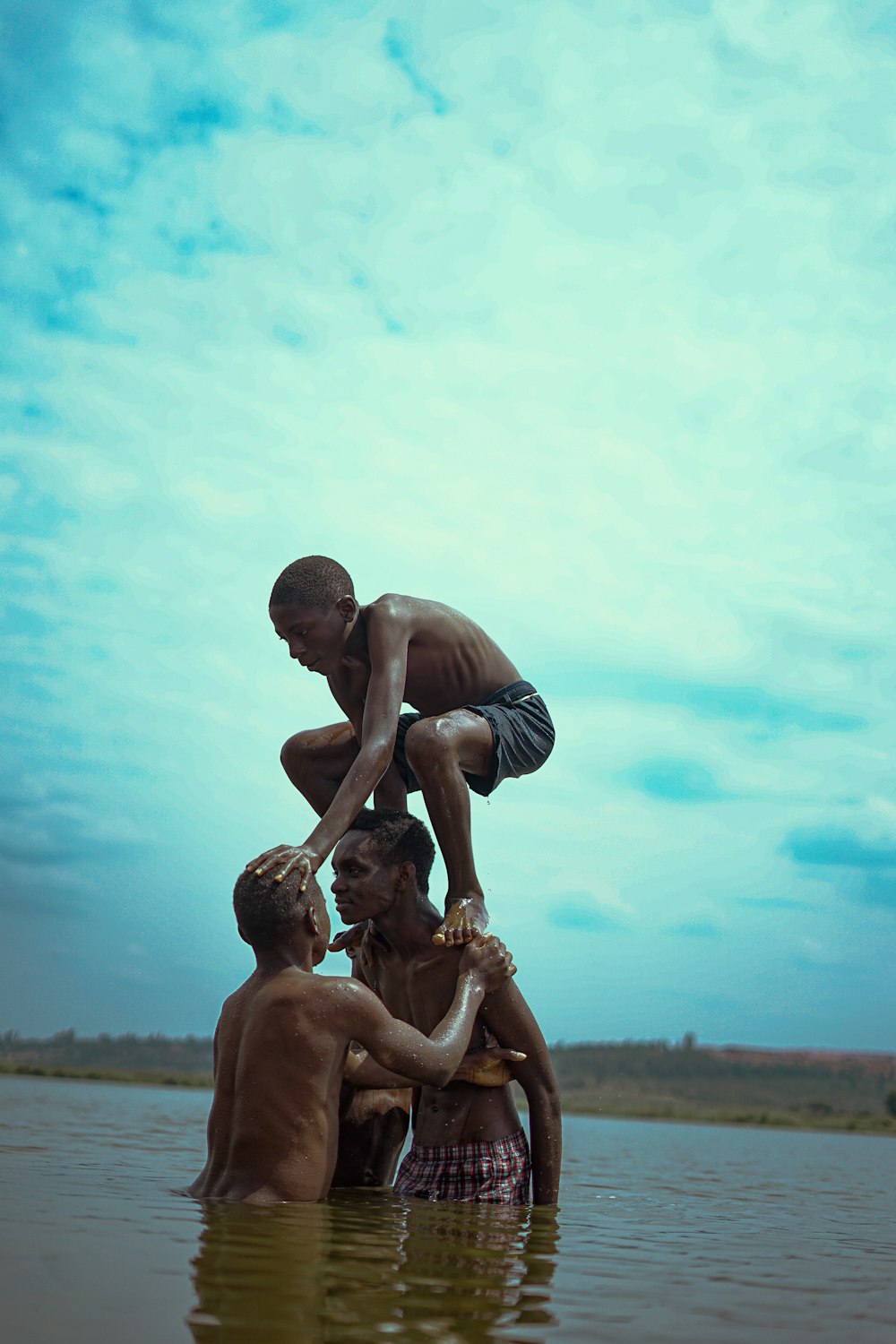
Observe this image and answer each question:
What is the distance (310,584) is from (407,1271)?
360cm

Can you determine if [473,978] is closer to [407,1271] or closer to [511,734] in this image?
[511,734]

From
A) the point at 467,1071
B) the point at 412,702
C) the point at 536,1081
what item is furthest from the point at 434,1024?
the point at 412,702

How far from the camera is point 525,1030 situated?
6.32 m

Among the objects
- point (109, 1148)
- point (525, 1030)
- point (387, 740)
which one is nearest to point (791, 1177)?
point (109, 1148)

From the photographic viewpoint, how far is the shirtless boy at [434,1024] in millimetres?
6148

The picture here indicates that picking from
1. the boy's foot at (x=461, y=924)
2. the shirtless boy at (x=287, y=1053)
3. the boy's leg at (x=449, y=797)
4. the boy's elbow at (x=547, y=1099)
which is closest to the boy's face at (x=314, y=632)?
the boy's leg at (x=449, y=797)

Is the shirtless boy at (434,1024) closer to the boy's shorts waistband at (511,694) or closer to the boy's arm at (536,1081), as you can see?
the boy's arm at (536,1081)

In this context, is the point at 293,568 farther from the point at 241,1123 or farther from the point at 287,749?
the point at 241,1123

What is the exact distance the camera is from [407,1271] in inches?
145

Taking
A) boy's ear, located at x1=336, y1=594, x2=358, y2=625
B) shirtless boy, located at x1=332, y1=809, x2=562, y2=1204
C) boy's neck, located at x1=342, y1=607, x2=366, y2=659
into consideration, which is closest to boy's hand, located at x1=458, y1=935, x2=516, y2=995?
shirtless boy, located at x1=332, y1=809, x2=562, y2=1204

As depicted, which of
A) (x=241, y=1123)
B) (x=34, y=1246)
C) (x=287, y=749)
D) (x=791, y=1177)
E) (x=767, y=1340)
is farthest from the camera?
(x=791, y=1177)

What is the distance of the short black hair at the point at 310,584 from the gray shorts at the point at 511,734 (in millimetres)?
902

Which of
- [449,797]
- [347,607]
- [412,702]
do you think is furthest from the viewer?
[412,702]

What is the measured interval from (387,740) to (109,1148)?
481 centimetres
